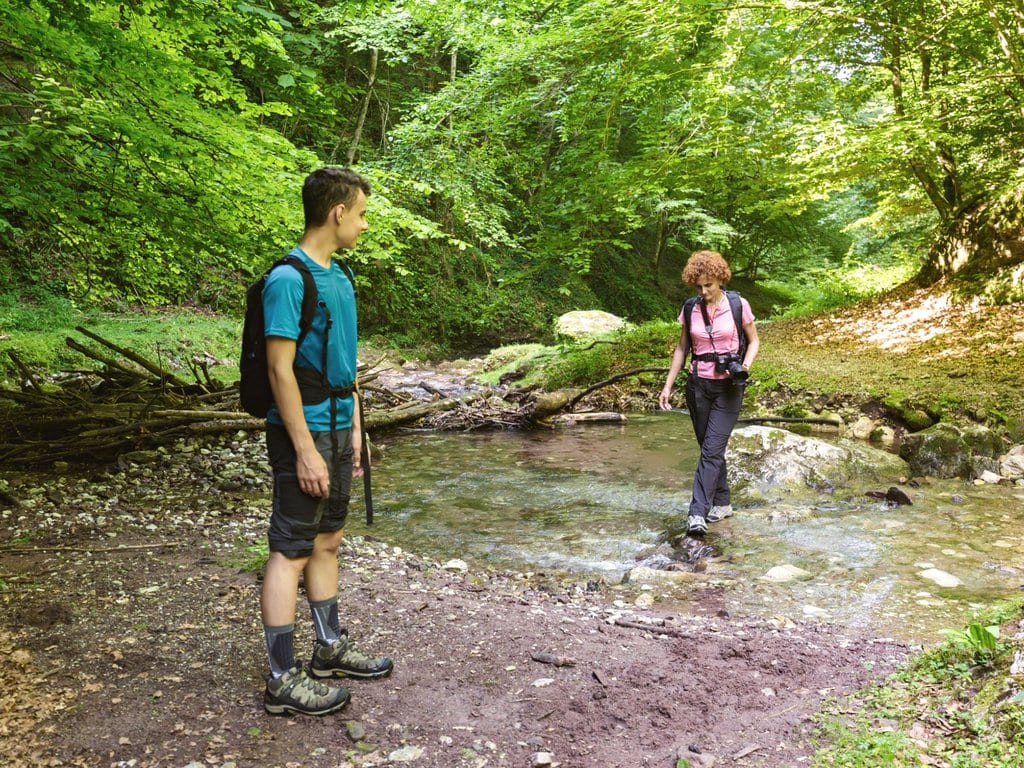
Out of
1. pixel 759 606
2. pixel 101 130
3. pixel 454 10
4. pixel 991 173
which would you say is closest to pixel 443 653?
pixel 759 606

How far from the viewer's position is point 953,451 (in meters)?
7.57

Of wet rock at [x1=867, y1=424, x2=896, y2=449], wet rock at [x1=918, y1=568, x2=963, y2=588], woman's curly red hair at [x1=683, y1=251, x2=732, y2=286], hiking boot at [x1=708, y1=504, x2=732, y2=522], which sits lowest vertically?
wet rock at [x1=867, y1=424, x2=896, y2=449]

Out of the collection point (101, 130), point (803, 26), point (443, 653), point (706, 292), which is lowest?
point (443, 653)

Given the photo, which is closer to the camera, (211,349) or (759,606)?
(759,606)

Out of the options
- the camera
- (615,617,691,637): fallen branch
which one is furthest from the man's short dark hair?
the camera

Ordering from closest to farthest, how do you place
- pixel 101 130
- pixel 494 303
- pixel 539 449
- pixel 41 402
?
pixel 101 130, pixel 41 402, pixel 539 449, pixel 494 303

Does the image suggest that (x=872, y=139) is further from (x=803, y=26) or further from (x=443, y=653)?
(x=443, y=653)

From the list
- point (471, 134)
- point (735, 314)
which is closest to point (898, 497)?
point (735, 314)

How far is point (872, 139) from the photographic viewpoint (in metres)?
11.4

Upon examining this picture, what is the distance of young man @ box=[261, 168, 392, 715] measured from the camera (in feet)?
8.42

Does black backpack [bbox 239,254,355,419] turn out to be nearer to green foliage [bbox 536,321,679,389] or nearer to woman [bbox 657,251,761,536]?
woman [bbox 657,251,761,536]

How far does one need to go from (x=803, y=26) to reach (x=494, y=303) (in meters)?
12.9

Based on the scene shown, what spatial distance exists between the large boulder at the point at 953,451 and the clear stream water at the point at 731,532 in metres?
0.40

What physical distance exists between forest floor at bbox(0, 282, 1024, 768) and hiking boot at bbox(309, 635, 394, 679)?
7cm
